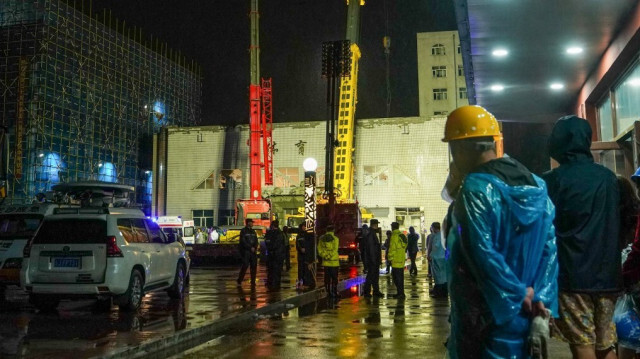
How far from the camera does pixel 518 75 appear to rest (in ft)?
47.9

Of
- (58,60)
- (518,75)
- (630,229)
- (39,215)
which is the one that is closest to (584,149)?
(630,229)

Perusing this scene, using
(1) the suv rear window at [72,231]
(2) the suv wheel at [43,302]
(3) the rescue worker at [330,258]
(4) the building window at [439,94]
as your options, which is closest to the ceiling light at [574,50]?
(3) the rescue worker at [330,258]

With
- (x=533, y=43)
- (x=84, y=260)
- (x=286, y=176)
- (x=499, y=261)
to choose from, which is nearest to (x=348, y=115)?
(x=286, y=176)

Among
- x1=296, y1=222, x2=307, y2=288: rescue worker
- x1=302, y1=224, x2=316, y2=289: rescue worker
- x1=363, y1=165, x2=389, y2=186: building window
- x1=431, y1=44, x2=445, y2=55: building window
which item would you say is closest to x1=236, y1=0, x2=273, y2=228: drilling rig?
x1=363, y1=165, x2=389, y2=186: building window

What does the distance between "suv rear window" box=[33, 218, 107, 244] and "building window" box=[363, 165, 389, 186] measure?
36.4 meters

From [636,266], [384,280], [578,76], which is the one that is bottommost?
[384,280]

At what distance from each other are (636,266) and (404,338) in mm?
4837

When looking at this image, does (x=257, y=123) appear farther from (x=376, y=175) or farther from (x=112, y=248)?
(x=112, y=248)

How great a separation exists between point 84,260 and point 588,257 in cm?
927

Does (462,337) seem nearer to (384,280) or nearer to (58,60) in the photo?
(384,280)

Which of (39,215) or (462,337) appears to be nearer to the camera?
(462,337)

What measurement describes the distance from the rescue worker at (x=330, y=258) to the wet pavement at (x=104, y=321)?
0.85m

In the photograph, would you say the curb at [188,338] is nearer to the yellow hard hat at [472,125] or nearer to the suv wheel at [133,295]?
the suv wheel at [133,295]

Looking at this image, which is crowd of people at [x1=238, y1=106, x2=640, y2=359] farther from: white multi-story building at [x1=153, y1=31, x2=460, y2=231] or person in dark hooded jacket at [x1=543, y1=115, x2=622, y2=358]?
white multi-story building at [x1=153, y1=31, x2=460, y2=231]
